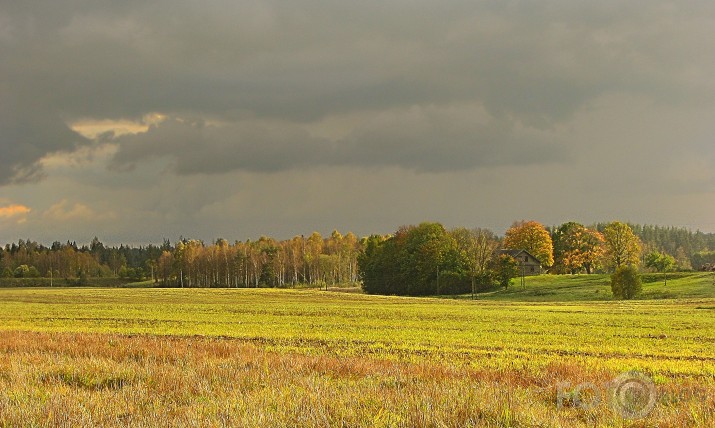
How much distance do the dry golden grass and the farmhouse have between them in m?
122

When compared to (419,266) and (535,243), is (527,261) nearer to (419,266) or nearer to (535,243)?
(535,243)

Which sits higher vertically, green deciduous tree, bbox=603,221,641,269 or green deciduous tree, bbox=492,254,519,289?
green deciduous tree, bbox=603,221,641,269

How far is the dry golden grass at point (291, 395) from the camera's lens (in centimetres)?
915

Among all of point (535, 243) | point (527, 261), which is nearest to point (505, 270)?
point (527, 261)

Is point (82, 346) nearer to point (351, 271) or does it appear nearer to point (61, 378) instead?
point (61, 378)

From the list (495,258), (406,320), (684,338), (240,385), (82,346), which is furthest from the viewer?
(495,258)

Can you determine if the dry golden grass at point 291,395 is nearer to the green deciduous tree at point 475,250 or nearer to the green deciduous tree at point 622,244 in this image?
the green deciduous tree at point 475,250

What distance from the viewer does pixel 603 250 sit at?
5463 inches

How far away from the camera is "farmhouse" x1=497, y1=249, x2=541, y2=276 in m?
135

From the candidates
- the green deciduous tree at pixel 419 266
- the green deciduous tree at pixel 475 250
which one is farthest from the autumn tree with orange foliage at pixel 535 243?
the green deciduous tree at pixel 419 266

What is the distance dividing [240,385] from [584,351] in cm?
1698

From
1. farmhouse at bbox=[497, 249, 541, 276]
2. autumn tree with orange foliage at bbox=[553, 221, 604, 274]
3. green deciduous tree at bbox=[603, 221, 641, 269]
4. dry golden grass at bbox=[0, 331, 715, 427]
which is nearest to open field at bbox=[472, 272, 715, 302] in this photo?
farmhouse at bbox=[497, 249, 541, 276]

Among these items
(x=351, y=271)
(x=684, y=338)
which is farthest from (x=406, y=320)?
(x=351, y=271)

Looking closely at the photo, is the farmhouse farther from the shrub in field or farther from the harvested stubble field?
the harvested stubble field
